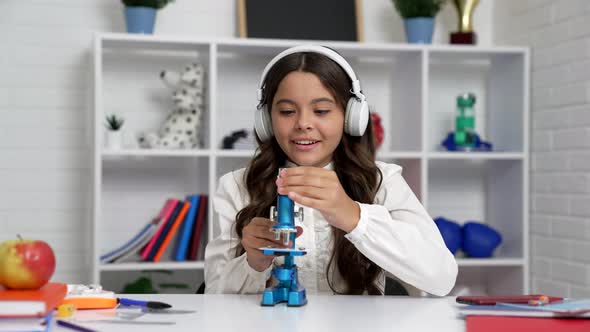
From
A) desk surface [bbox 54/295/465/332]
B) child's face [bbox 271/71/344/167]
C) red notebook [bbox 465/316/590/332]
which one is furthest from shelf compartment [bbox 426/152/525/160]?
red notebook [bbox 465/316/590/332]

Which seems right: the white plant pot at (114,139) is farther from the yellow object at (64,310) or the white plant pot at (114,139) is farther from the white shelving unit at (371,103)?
the yellow object at (64,310)

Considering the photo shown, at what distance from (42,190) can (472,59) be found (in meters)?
2.10

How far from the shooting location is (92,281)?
10.1ft

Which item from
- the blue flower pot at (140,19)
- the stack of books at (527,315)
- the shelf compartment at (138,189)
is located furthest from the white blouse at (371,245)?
the shelf compartment at (138,189)

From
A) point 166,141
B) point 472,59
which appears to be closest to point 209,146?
point 166,141

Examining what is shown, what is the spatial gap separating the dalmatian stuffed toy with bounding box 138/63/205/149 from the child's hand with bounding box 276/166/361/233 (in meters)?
1.83

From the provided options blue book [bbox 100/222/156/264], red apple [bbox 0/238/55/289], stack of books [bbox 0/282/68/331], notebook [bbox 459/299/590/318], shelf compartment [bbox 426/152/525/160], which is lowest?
blue book [bbox 100/222/156/264]

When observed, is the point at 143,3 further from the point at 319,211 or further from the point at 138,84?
the point at 319,211

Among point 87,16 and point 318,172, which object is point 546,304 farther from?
point 87,16

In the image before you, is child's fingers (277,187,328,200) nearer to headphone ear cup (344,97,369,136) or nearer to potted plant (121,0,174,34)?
headphone ear cup (344,97,369,136)

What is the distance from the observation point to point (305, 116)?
1.73m

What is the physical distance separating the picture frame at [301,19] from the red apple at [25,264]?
7.26ft

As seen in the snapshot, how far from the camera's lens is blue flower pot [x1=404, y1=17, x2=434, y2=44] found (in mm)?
3373

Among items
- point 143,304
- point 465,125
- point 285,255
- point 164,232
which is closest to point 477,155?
point 465,125
